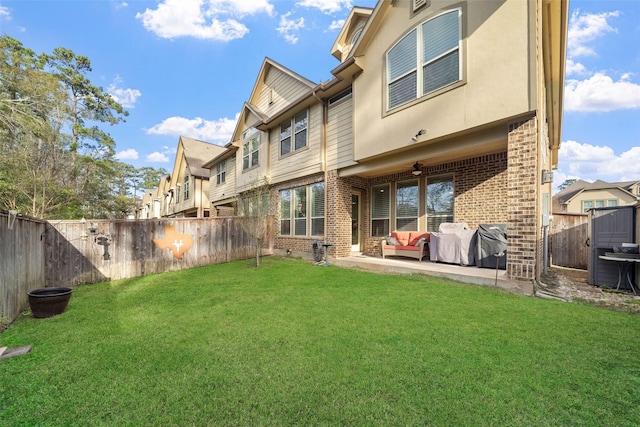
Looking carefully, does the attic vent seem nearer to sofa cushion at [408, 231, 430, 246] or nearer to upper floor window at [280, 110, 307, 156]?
upper floor window at [280, 110, 307, 156]

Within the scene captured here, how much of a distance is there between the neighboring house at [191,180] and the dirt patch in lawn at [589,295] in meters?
19.1

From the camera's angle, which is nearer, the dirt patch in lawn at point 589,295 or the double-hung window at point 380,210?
the dirt patch in lawn at point 589,295

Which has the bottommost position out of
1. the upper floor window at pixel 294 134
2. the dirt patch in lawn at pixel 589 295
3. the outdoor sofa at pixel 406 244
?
the dirt patch in lawn at pixel 589 295

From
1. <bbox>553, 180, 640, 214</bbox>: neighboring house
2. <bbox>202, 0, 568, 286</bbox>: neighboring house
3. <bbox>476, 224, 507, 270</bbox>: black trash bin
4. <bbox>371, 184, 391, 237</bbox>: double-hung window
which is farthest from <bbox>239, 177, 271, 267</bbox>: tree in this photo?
<bbox>553, 180, 640, 214</bbox>: neighboring house

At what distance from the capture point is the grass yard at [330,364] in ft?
6.22

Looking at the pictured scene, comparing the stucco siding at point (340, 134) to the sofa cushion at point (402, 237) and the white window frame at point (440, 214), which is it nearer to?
the white window frame at point (440, 214)

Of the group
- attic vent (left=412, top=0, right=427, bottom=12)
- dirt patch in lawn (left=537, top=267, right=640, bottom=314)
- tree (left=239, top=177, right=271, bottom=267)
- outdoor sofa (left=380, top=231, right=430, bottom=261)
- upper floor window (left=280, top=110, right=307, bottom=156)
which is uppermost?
attic vent (left=412, top=0, right=427, bottom=12)

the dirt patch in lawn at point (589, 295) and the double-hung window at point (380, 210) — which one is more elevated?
the double-hung window at point (380, 210)

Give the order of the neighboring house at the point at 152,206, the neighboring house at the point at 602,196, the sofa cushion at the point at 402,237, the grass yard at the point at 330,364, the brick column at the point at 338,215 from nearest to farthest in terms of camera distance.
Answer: the grass yard at the point at 330,364 → the sofa cushion at the point at 402,237 → the brick column at the point at 338,215 → the neighboring house at the point at 602,196 → the neighboring house at the point at 152,206

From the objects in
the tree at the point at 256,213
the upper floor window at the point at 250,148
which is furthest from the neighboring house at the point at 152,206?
the tree at the point at 256,213

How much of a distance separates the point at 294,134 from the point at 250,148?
3.82m

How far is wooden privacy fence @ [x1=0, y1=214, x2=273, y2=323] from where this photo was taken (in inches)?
164

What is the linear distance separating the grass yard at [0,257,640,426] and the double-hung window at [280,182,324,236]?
5.25 meters

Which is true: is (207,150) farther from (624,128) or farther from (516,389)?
(624,128)
